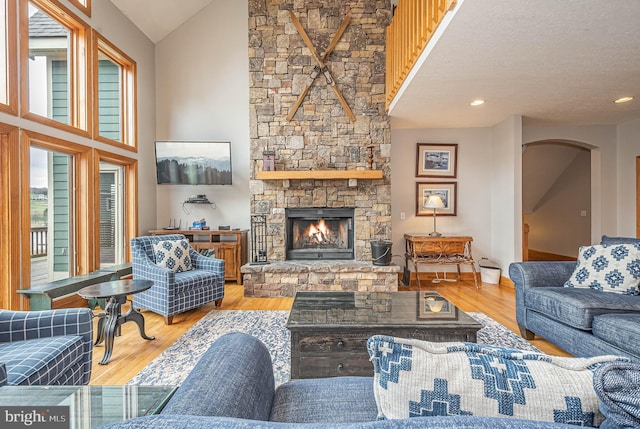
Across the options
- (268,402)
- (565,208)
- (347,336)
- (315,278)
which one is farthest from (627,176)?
(268,402)

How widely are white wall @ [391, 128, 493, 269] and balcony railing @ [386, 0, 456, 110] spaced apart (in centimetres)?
111

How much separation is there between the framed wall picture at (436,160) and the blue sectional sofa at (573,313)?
2.51 m

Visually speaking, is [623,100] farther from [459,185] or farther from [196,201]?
[196,201]

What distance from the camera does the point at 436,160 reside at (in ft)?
16.6

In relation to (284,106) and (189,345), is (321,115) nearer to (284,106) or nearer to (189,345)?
(284,106)

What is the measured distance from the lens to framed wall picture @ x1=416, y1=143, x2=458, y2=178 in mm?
5059

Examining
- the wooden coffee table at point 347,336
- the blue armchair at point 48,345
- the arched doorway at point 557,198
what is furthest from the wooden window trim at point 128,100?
the arched doorway at point 557,198

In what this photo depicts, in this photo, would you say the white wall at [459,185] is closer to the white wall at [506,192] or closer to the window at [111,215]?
the white wall at [506,192]

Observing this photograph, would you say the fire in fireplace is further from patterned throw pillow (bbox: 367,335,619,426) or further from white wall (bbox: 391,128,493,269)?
patterned throw pillow (bbox: 367,335,619,426)

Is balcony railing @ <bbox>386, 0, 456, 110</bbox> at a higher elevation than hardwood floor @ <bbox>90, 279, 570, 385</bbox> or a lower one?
higher

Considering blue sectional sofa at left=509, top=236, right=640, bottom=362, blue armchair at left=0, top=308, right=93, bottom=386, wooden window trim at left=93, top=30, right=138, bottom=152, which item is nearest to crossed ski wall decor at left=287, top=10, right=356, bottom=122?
wooden window trim at left=93, top=30, right=138, bottom=152

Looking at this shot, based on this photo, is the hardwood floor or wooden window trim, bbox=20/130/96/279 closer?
the hardwood floor

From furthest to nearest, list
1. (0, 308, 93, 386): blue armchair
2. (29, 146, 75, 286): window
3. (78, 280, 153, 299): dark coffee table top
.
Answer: (29, 146, 75, 286): window
(78, 280, 153, 299): dark coffee table top
(0, 308, 93, 386): blue armchair

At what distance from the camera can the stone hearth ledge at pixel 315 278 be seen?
4.08m
